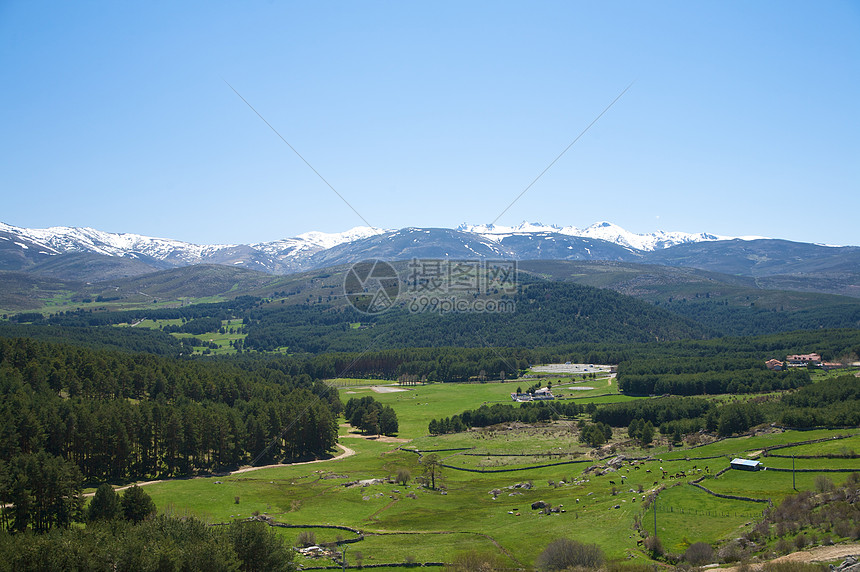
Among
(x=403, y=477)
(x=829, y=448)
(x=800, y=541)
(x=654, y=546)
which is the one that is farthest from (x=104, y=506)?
(x=829, y=448)

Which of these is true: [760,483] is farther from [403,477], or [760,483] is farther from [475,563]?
[403,477]

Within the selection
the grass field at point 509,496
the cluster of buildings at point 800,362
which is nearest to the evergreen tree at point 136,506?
the grass field at point 509,496

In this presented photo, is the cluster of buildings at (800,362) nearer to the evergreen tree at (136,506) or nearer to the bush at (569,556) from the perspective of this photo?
the bush at (569,556)

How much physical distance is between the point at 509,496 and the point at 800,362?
123 metres

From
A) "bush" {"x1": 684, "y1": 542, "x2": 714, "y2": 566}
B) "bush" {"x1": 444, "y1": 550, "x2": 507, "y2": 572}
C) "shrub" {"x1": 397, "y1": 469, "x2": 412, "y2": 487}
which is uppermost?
"bush" {"x1": 684, "y1": 542, "x2": 714, "y2": 566}

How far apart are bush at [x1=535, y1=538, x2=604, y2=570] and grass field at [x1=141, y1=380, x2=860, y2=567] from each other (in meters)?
2.31

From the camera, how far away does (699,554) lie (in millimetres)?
44875

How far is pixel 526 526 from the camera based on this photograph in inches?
2281

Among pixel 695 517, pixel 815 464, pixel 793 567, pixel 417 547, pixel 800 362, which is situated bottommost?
pixel 417 547

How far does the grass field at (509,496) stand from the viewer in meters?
52.8

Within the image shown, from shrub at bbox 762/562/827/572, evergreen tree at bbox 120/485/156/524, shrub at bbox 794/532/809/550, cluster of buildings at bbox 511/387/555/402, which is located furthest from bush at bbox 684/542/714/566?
cluster of buildings at bbox 511/387/555/402

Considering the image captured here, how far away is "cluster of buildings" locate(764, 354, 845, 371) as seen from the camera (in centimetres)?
14985

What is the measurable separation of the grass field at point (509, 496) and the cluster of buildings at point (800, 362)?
7085 cm

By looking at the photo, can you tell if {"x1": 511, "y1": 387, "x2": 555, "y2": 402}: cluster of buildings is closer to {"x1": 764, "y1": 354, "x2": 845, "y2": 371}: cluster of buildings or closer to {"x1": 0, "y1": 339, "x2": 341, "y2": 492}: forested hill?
{"x1": 0, "y1": 339, "x2": 341, "y2": 492}: forested hill
